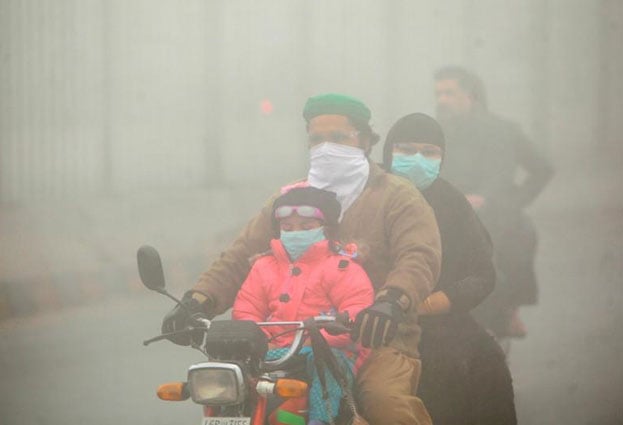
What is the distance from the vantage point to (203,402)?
315cm

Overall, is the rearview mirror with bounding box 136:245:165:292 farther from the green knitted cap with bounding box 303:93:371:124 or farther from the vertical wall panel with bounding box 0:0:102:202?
the vertical wall panel with bounding box 0:0:102:202

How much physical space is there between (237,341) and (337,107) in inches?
54.9

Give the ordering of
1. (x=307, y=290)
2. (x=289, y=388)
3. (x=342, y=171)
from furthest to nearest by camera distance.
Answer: (x=342, y=171)
(x=307, y=290)
(x=289, y=388)

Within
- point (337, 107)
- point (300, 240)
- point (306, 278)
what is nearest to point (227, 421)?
point (306, 278)

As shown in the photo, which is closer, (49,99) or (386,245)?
(386,245)

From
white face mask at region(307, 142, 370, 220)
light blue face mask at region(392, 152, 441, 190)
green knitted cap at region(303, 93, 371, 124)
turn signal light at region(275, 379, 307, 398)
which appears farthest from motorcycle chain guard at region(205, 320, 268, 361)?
green knitted cap at region(303, 93, 371, 124)

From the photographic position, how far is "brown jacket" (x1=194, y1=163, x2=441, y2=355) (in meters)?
3.80

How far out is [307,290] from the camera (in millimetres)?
3695

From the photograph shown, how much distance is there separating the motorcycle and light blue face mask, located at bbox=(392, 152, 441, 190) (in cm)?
95

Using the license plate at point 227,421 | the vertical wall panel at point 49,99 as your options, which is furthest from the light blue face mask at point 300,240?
the vertical wall panel at point 49,99

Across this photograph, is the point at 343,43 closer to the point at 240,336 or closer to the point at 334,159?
the point at 334,159

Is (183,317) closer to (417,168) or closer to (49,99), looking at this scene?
(417,168)

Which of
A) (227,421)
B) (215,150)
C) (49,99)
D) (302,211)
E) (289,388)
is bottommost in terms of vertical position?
(227,421)

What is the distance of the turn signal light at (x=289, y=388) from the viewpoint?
311 centimetres
